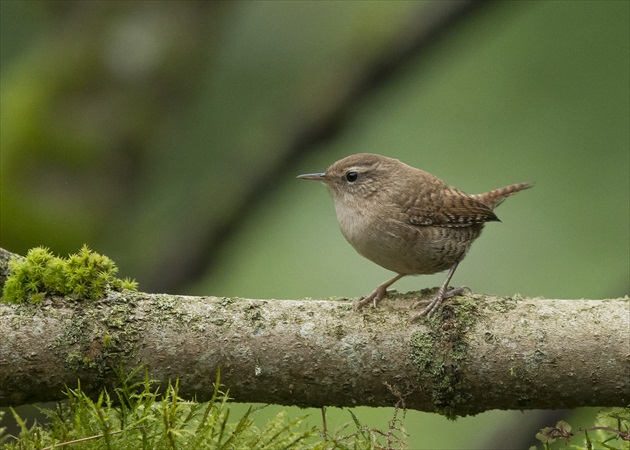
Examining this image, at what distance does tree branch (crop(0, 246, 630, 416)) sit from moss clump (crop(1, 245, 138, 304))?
0.14ft

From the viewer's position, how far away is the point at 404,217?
146 inches

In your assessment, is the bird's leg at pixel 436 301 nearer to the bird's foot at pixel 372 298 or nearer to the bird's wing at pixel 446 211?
the bird's foot at pixel 372 298

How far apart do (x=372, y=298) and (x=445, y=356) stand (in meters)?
0.41

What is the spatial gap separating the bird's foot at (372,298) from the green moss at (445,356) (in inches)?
9.0

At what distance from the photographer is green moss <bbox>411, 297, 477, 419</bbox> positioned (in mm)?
2752

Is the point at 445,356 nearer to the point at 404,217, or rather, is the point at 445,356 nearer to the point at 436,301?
the point at 436,301

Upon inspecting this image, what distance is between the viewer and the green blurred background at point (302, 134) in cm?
538

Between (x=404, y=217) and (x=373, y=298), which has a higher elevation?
(x=404, y=217)

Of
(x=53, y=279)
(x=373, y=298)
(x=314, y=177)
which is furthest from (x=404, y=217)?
(x=53, y=279)

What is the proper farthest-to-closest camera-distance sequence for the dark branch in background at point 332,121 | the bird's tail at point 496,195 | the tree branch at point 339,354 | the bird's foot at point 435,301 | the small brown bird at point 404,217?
the dark branch in background at point 332,121 → the bird's tail at point 496,195 → the small brown bird at point 404,217 → the bird's foot at point 435,301 → the tree branch at point 339,354

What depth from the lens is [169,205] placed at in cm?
858

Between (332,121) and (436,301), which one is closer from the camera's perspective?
(436,301)

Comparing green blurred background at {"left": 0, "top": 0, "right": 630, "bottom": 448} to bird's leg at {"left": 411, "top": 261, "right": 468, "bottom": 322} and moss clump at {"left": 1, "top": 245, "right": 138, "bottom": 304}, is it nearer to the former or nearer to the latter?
bird's leg at {"left": 411, "top": 261, "right": 468, "bottom": 322}

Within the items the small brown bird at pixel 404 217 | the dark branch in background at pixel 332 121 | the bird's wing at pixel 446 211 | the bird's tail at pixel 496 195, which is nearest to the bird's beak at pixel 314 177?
the small brown bird at pixel 404 217
